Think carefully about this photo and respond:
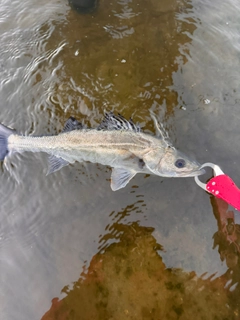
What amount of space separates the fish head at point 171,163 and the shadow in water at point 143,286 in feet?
2.59

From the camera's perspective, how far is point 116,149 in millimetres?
4516

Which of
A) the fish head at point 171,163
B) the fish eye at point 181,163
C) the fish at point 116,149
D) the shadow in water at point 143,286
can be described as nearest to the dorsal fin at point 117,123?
the fish at point 116,149

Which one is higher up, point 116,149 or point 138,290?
point 116,149

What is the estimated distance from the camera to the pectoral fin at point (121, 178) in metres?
4.60

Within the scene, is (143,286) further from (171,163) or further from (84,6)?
(84,6)

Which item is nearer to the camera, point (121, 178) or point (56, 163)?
point (121, 178)

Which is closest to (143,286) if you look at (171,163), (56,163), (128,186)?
Result: (128,186)

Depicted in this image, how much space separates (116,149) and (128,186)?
0.79 metres

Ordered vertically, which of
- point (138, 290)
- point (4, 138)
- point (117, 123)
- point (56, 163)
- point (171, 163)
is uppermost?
point (117, 123)

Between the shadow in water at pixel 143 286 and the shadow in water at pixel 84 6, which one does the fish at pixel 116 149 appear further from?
the shadow in water at pixel 84 6

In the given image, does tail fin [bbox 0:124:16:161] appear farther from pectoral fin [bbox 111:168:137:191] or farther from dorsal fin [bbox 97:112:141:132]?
pectoral fin [bbox 111:168:137:191]

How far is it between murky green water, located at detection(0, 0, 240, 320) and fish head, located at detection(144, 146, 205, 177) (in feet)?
1.62

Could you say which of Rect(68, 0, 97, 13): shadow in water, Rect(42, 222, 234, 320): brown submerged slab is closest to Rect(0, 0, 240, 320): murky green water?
Rect(42, 222, 234, 320): brown submerged slab

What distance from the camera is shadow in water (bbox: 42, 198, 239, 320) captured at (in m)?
4.37
